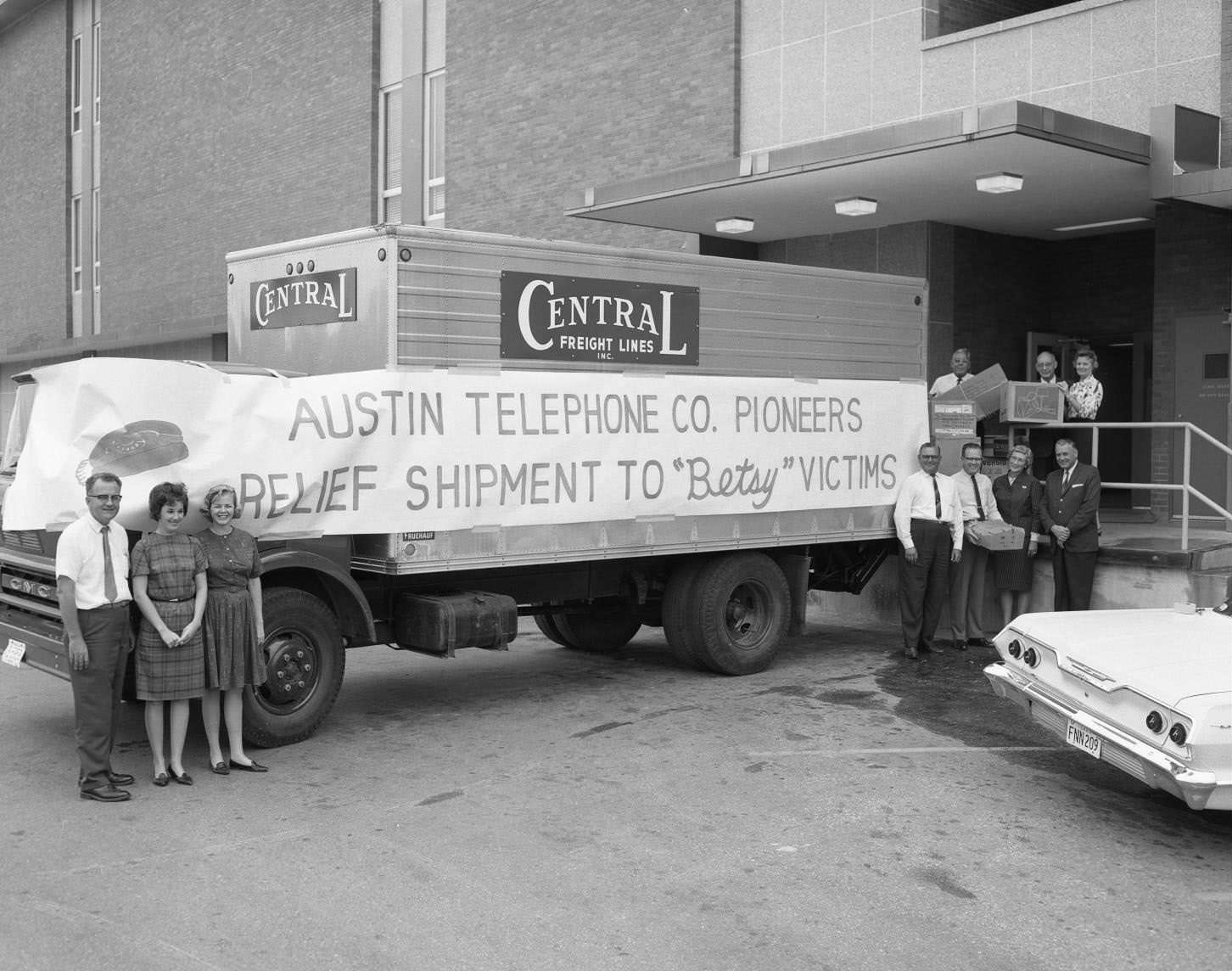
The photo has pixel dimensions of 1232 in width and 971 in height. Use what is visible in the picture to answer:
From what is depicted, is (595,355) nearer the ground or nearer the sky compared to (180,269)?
nearer the ground

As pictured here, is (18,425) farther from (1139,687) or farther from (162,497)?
(1139,687)

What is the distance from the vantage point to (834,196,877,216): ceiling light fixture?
1391 cm

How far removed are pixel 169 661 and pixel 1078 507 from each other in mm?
7332

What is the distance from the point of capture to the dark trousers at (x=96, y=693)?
6742mm

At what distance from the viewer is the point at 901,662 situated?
1073 cm

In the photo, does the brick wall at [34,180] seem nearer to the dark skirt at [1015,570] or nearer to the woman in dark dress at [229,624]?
the dark skirt at [1015,570]

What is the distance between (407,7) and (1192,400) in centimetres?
1378

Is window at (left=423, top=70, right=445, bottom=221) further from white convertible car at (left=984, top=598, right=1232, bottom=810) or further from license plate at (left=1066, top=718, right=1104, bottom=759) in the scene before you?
license plate at (left=1066, top=718, right=1104, bottom=759)

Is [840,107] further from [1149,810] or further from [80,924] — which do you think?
[80,924]

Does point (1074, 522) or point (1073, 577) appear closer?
point (1074, 522)

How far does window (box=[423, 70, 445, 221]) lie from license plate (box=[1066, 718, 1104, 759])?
16084mm

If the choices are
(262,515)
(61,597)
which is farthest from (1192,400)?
(61,597)

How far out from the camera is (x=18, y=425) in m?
8.97

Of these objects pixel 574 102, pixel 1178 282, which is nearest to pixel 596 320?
pixel 1178 282
